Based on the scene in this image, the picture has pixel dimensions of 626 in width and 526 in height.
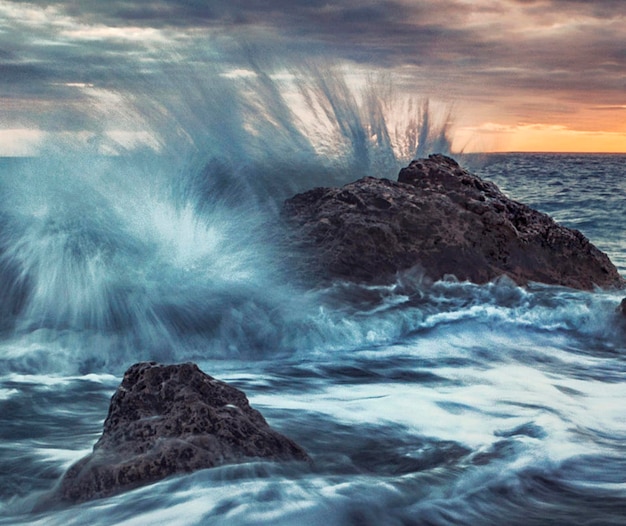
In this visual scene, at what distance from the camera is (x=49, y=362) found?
5.36 m

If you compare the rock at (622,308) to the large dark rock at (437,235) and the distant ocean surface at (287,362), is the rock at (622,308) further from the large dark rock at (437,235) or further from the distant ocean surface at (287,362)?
the large dark rock at (437,235)

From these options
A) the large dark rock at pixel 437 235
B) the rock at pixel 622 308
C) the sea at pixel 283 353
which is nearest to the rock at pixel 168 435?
the sea at pixel 283 353

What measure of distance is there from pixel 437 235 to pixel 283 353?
1865 millimetres

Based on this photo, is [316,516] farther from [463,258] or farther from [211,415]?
[463,258]

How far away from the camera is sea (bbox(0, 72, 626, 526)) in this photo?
340 cm

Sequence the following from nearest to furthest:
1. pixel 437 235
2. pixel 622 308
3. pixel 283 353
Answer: pixel 283 353, pixel 622 308, pixel 437 235

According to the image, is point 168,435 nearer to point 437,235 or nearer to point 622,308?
point 437,235

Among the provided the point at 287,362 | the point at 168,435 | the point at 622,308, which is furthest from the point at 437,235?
the point at 168,435

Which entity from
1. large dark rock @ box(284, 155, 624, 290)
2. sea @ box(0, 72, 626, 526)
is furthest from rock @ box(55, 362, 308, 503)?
large dark rock @ box(284, 155, 624, 290)

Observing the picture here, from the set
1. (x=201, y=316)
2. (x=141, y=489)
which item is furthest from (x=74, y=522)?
(x=201, y=316)

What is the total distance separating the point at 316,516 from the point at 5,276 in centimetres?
437

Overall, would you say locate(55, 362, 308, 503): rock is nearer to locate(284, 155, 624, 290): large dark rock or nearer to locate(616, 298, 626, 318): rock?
locate(284, 155, 624, 290): large dark rock

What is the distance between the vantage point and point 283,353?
5.62 meters

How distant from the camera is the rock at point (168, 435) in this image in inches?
128
